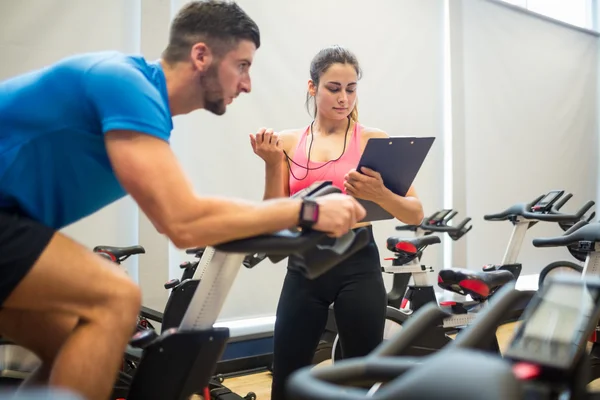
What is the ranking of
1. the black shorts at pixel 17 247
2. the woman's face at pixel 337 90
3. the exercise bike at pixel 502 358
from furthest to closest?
the woman's face at pixel 337 90 → the black shorts at pixel 17 247 → the exercise bike at pixel 502 358

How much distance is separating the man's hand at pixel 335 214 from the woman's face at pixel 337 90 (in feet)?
2.54

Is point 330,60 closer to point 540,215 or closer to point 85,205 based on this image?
point 85,205

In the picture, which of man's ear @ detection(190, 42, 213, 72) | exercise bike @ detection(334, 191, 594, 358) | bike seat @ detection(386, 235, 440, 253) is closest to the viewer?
man's ear @ detection(190, 42, 213, 72)

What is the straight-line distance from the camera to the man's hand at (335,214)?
1108 millimetres

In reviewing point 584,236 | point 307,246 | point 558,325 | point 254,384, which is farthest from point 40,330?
point 584,236

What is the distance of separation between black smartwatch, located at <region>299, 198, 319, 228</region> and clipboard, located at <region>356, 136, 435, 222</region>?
55cm

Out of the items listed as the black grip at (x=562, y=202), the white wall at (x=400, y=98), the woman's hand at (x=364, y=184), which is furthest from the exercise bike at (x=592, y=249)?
the white wall at (x=400, y=98)

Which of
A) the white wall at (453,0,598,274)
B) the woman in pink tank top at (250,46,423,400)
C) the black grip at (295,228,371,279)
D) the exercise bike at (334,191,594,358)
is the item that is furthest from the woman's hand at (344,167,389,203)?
the white wall at (453,0,598,274)

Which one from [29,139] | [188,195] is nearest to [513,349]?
[188,195]

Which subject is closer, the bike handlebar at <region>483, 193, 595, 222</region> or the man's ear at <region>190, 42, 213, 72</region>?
the man's ear at <region>190, 42, 213, 72</region>

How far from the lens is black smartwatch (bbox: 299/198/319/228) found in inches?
43.4

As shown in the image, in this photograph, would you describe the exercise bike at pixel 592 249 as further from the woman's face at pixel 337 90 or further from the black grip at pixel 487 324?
the black grip at pixel 487 324

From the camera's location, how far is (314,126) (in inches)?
78.1

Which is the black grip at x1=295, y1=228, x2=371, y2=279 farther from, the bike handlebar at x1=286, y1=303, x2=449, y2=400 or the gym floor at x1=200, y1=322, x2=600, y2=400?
the gym floor at x1=200, y1=322, x2=600, y2=400
